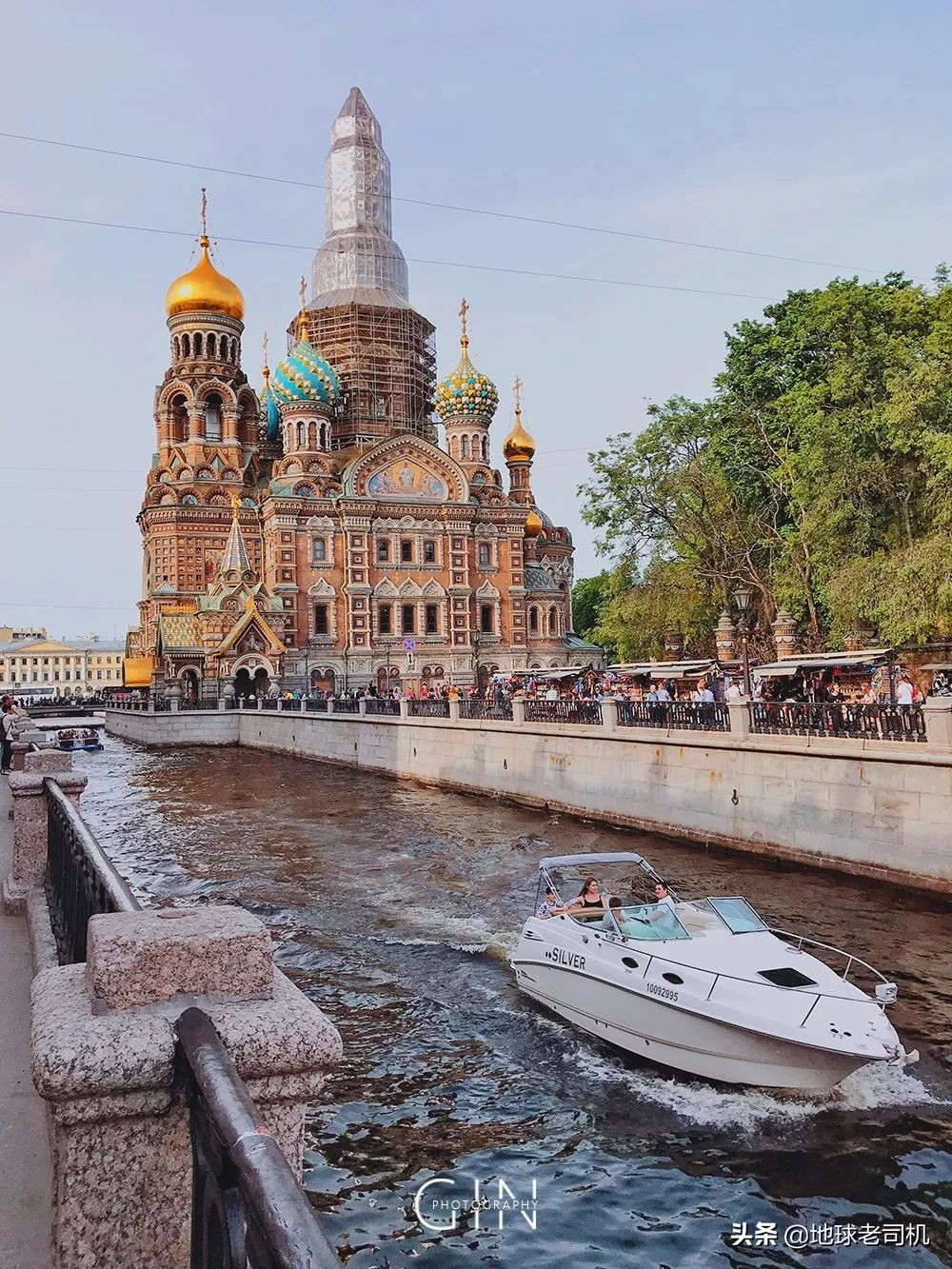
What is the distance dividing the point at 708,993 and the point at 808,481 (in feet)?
→ 65.6

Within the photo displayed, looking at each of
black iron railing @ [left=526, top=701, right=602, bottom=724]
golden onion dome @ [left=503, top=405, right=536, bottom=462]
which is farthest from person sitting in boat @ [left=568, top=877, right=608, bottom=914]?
golden onion dome @ [left=503, top=405, right=536, bottom=462]

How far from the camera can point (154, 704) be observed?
49.0 m

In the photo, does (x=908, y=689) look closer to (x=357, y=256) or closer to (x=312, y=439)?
(x=312, y=439)

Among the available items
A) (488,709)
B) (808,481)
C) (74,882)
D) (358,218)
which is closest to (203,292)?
(358,218)

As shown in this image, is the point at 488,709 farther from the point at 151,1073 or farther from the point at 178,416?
the point at 178,416

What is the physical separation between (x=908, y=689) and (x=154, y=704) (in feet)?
123

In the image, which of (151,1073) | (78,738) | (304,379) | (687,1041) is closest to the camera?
(151,1073)

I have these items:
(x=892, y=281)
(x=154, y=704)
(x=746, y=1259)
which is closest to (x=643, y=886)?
(x=746, y=1259)

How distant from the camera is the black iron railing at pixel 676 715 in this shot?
2070cm

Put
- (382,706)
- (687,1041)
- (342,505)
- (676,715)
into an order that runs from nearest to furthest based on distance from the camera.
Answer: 1. (687,1041)
2. (676,715)
3. (382,706)
4. (342,505)

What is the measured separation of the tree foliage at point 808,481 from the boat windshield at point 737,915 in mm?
13134

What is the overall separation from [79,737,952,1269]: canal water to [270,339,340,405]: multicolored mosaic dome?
1709 inches

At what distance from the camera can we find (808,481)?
88.5ft

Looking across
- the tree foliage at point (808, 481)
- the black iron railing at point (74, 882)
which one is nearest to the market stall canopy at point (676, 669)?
the tree foliage at point (808, 481)
